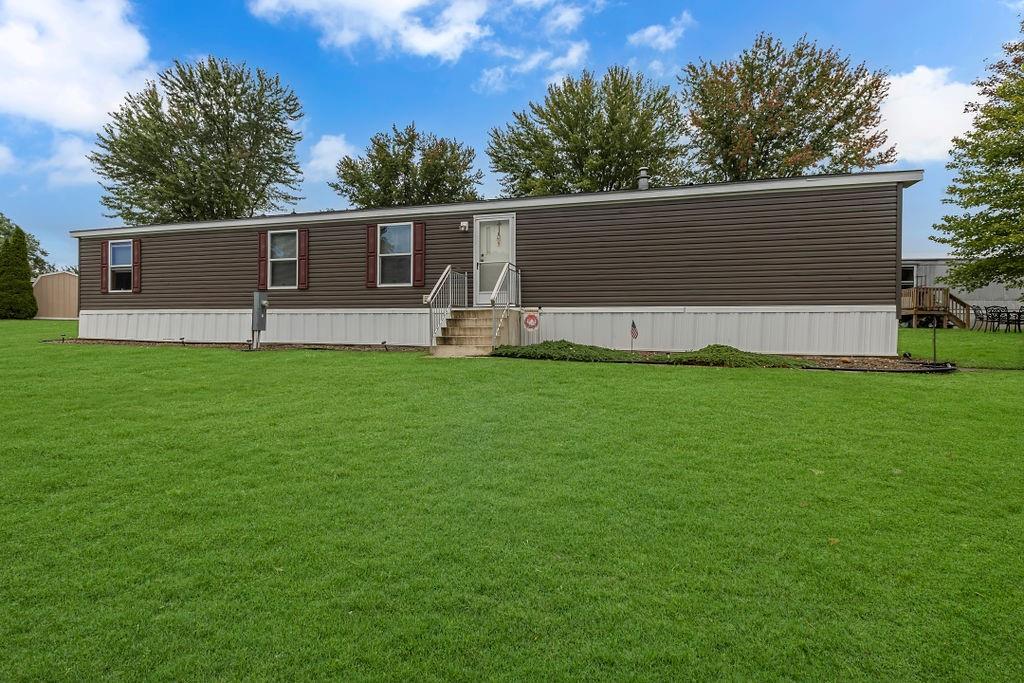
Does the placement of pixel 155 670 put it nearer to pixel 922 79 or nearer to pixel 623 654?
pixel 623 654

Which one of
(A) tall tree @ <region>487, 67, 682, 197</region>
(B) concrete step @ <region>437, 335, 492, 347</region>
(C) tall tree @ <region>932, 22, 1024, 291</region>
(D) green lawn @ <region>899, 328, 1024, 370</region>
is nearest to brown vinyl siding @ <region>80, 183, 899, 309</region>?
(D) green lawn @ <region>899, 328, 1024, 370</region>

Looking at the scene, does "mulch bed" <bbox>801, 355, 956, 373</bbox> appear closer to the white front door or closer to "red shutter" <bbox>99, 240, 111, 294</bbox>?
the white front door

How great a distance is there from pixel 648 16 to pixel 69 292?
26910mm

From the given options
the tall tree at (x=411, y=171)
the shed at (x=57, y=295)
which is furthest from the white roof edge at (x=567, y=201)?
the tall tree at (x=411, y=171)

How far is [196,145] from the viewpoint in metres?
28.2

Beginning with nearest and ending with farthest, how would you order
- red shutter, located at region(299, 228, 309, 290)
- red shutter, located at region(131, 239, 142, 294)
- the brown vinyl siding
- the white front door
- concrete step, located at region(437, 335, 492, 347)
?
1. the brown vinyl siding
2. concrete step, located at region(437, 335, 492, 347)
3. the white front door
4. red shutter, located at region(299, 228, 309, 290)
5. red shutter, located at region(131, 239, 142, 294)

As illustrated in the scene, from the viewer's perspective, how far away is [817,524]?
285cm

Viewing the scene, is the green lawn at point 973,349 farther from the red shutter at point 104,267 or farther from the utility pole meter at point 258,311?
the red shutter at point 104,267

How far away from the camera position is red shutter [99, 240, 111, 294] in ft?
47.2

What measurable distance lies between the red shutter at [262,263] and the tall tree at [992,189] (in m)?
18.5

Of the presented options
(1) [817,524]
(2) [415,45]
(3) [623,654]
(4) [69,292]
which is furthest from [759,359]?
(4) [69,292]

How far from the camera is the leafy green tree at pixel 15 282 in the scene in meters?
22.4

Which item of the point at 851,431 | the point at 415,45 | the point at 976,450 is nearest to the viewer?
the point at 976,450

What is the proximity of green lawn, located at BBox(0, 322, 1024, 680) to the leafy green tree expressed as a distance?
23.6 metres
